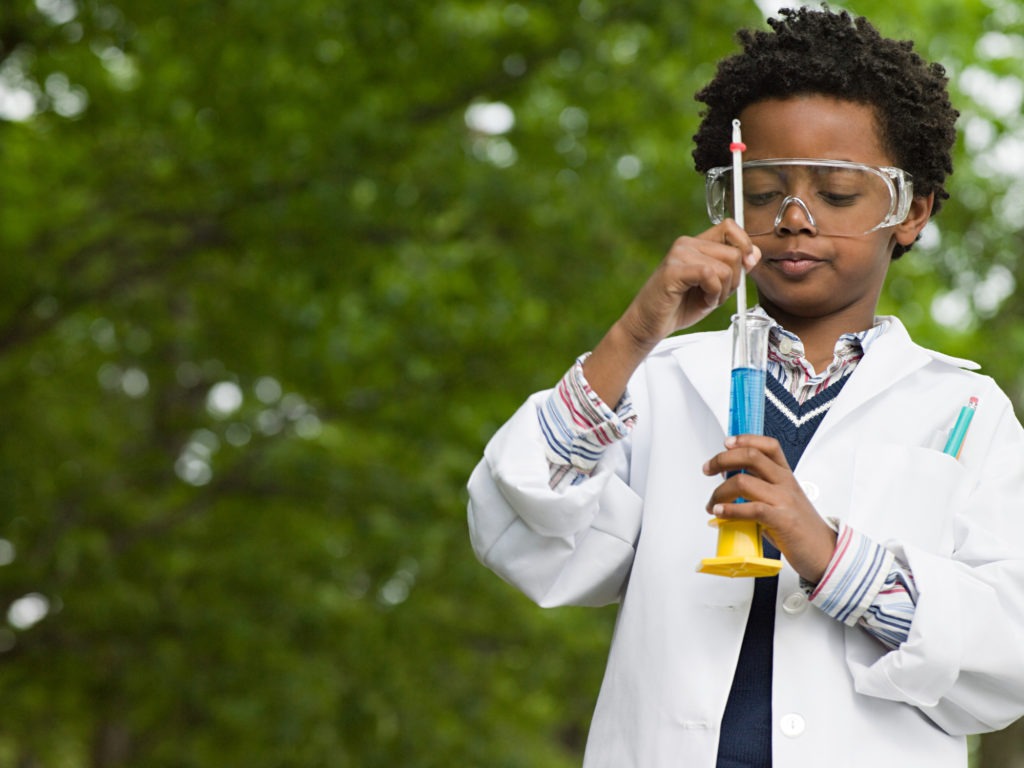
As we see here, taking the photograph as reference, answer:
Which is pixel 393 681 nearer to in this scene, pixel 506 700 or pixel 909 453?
pixel 506 700

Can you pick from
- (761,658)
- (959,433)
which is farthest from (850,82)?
(761,658)

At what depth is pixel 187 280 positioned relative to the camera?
9.84m

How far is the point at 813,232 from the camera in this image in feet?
8.27

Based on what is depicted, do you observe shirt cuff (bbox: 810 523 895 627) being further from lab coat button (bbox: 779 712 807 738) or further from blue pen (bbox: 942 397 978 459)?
blue pen (bbox: 942 397 978 459)

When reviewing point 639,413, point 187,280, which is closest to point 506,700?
point 187,280

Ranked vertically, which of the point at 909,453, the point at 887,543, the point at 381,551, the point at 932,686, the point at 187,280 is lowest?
the point at 932,686

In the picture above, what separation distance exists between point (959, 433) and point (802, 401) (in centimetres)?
26

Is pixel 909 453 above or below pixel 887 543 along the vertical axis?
above

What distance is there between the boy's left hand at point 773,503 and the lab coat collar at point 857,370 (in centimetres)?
26

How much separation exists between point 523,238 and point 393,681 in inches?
144

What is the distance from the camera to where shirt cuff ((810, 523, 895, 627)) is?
7.42 ft

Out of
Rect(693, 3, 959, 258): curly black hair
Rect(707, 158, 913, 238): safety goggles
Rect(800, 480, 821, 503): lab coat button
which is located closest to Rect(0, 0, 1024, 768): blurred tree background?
Rect(693, 3, 959, 258): curly black hair

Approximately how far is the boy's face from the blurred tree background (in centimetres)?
525

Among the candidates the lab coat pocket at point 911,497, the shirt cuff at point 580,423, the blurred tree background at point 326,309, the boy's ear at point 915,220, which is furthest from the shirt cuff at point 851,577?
the blurred tree background at point 326,309
